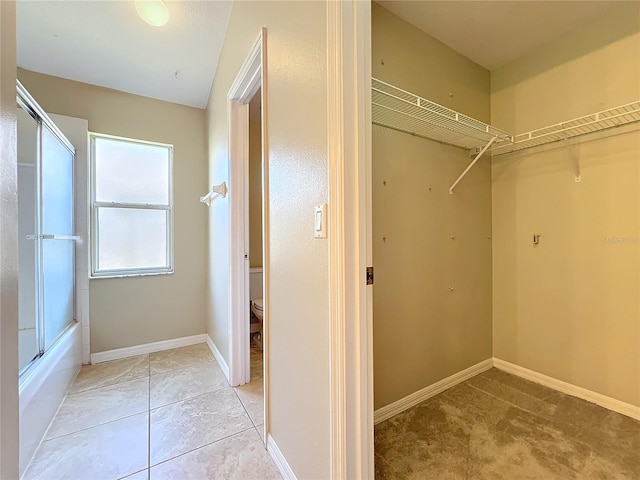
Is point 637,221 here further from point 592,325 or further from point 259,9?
point 259,9

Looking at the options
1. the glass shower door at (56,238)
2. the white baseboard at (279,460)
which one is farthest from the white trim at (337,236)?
the glass shower door at (56,238)

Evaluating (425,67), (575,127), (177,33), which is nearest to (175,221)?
(177,33)

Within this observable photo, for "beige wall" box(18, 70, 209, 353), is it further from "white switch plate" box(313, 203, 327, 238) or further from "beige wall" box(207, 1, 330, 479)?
"white switch plate" box(313, 203, 327, 238)

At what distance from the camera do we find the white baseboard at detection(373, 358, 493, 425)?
1.61 metres

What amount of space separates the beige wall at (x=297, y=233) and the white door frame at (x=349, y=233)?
7cm

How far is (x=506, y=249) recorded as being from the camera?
2.11 m

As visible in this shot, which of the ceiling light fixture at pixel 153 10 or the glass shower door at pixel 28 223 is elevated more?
the ceiling light fixture at pixel 153 10

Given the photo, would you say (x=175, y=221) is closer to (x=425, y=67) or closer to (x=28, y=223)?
(x=28, y=223)

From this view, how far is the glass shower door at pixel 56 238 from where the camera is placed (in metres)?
1.83

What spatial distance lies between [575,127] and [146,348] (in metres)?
3.77

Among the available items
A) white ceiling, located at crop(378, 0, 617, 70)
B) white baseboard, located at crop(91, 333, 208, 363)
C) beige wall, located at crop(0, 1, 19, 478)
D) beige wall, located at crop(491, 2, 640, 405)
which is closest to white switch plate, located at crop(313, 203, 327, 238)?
beige wall, located at crop(0, 1, 19, 478)

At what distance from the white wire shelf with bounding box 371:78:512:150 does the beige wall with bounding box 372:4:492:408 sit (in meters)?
0.06

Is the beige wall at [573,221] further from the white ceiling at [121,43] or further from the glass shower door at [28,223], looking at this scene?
the glass shower door at [28,223]

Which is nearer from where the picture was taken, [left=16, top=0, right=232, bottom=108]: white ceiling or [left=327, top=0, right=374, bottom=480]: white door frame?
[left=327, top=0, right=374, bottom=480]: white door frame
